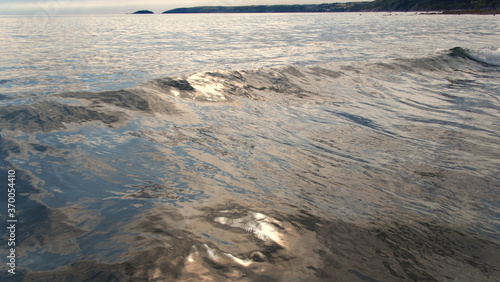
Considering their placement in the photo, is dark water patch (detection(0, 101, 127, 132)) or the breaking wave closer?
the breaking wave

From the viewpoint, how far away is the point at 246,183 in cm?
407

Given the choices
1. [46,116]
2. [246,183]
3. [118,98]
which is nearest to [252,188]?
[246,183]

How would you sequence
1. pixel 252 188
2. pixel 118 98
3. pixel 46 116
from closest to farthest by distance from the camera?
pixel 252 188
pixel 46 116
pixel 118 98

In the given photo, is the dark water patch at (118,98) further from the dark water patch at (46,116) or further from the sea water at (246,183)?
the dark water patch at (46,116)

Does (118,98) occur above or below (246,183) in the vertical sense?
above

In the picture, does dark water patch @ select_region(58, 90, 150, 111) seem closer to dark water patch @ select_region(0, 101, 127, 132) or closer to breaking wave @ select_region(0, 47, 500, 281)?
breaking wave @ select_region(0, 47, 500, 281)

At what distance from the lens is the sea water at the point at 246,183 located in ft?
8.52

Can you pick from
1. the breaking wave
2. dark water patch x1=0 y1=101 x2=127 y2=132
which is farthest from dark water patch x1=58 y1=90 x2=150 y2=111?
dark water patch x1=0 y1=101 x2=127 y2=132

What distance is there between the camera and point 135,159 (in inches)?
184

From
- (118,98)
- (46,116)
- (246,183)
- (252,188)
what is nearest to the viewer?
(252,188)

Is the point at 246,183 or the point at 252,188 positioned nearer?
the point at 252,188

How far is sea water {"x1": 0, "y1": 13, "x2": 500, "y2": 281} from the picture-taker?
8.52ft

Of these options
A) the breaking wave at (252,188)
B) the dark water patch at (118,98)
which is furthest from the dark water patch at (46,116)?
the dark water patch at (118,98)

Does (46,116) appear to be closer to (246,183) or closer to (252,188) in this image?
(246,183)
